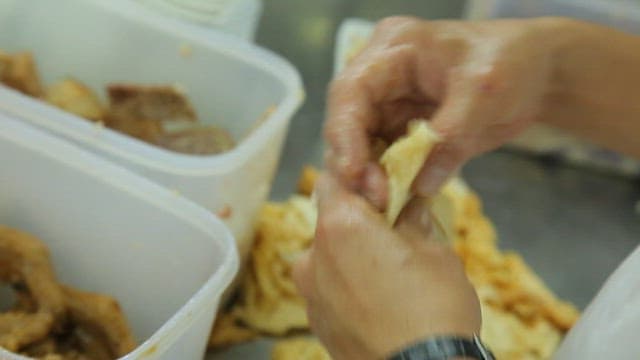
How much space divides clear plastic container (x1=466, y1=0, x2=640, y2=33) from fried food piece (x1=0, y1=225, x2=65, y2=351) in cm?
60

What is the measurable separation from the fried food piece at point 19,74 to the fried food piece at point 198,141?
128 mm

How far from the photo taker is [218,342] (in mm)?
808

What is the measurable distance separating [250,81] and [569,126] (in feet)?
1.06

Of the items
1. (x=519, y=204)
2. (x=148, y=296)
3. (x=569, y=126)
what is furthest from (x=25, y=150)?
(x=519, y=204)

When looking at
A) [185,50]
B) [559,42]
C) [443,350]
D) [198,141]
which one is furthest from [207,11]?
[443,350]

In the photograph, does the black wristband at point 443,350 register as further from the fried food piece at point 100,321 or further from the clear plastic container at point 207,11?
the clear plastic container at point 207,11

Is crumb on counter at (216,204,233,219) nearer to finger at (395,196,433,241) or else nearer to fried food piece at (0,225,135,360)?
fried food piece at (0,225,135,360)

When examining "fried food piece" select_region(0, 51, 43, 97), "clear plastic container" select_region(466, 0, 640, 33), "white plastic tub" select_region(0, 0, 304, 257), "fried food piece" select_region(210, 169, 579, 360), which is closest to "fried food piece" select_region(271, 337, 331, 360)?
"fried food piece" select_region(210, 169, 579, 360)

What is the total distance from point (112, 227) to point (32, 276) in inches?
2.8

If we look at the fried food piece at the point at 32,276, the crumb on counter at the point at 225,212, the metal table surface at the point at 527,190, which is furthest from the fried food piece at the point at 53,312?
the metal table surface at the point at 527,190

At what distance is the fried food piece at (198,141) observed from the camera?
2.67 feet

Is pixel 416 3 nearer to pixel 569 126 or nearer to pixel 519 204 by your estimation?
pixel 519 204

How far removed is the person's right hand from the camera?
21.9 inches

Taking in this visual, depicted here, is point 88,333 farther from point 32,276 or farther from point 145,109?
point 145,109
